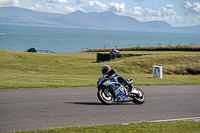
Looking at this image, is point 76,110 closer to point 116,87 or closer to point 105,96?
point 105,96

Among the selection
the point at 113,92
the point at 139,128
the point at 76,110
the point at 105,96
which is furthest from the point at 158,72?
the point at 139,128

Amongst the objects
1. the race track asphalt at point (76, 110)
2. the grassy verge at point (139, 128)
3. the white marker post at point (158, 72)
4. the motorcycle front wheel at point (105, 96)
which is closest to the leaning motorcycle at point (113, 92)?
the motorcycle front wheel at point (105, 96)

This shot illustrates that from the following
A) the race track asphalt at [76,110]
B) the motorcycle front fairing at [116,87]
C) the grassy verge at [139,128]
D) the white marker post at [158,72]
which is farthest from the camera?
the white marker post at [158,72]

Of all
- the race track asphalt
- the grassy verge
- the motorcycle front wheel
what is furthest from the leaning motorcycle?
the grassy verge

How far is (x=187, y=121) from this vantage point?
8.97 metres

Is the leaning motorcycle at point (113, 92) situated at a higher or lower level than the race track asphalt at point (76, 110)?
higher

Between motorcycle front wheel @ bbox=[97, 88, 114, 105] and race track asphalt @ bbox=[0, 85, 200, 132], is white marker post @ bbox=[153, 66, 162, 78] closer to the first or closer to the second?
race track asphalt @ bbox=[0, 85, 200, 132]

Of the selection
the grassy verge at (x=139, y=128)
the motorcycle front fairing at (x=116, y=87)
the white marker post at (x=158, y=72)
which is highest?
the motorcycle front fairing at (x=116, y=87)

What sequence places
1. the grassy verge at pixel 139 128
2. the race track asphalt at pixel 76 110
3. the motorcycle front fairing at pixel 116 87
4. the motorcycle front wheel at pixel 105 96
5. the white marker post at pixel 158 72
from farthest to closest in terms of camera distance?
the white marker post at pixel 158 72
the motorcycle front wheel at pixel 105 96
the motorcycle front fairing at pixel 116 87
the race track asphalt at pixel 76 110
the grassy verge at pixel 139 128

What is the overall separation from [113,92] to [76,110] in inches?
78.5

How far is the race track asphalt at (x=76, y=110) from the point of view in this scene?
339 inches

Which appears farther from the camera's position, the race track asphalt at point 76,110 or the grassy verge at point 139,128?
the race track asphalt at point 76,110

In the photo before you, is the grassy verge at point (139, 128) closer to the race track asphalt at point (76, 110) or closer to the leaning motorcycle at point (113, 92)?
the race track asphalt at point (76, 110)

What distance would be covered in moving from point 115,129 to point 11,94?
25.3ft
